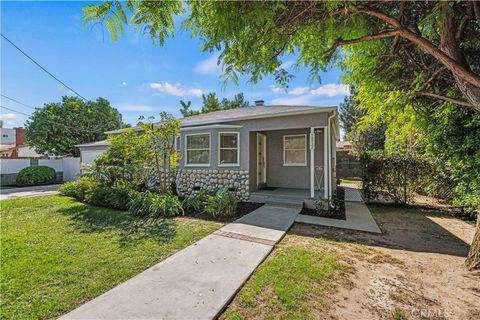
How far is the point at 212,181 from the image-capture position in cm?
942

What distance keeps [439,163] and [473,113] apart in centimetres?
266

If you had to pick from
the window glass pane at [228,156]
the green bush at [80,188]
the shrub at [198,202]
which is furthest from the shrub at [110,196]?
the window glass pane at [228,156]

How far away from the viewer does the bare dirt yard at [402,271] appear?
2.66m

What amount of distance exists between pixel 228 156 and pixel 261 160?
A: 1.83 meters

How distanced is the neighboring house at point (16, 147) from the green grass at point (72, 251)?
889 inches

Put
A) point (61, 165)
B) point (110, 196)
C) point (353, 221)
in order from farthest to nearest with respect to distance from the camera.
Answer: point (61, 165), point (110, 196), point (353, 221)

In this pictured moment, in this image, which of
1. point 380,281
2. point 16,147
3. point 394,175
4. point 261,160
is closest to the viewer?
point 380,281

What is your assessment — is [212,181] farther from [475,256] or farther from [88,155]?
[88,155]

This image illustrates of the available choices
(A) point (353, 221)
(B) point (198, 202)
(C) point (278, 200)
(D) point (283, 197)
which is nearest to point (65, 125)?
(B) point (198, 202)

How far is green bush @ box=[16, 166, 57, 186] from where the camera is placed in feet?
48.0

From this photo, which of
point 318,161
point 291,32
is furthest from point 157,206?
point 318,161

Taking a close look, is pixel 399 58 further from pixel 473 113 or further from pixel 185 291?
pixel 185 291

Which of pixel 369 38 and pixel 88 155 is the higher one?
pixel 369 38

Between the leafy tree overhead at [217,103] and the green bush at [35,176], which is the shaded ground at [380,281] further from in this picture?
the leafy tree overhead at [217,103]
